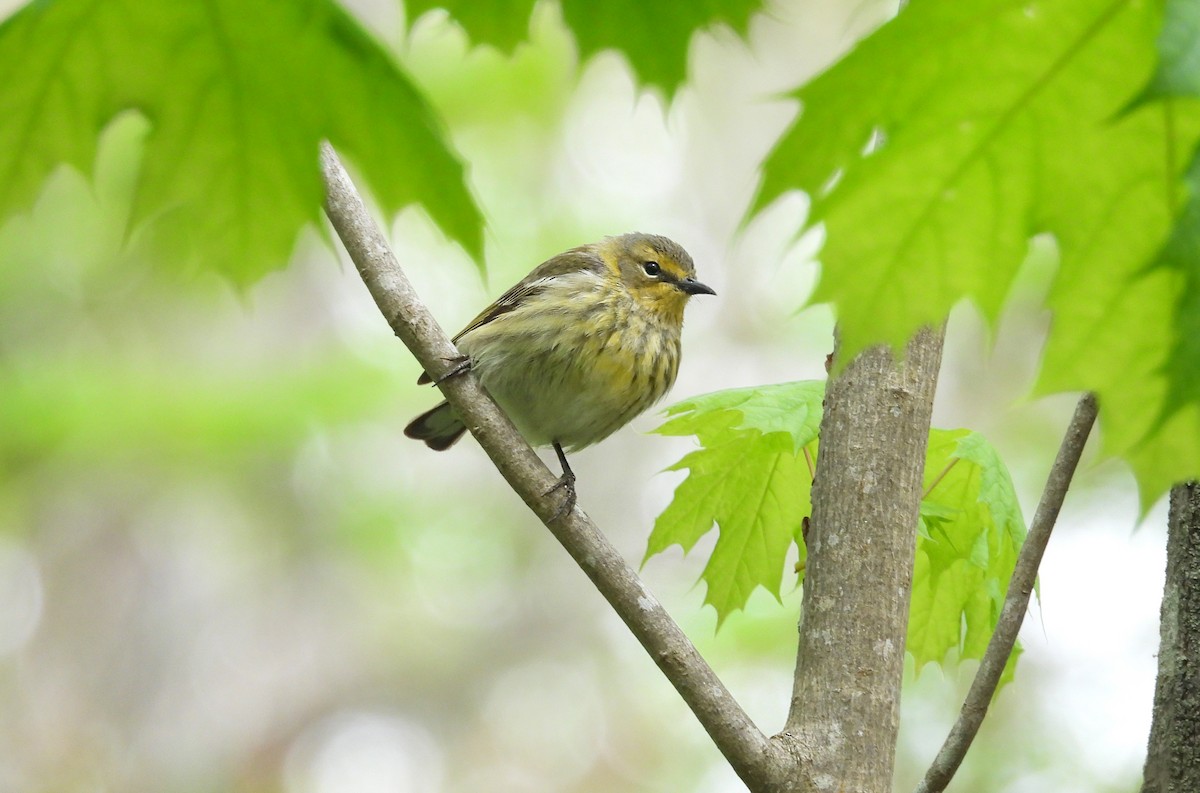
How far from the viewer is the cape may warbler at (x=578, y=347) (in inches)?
175

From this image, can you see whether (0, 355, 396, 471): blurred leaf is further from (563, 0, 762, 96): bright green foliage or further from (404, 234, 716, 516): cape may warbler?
(563, 0, 762, 96): bright green foliage

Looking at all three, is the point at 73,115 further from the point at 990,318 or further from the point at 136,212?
the point at 990,318

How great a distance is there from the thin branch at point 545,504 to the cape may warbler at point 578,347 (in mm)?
1447

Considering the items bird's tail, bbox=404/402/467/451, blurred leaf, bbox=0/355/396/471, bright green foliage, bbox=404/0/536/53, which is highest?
blurred leaf, bbox=0/355/396/471

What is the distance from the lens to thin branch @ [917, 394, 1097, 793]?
231 centimetres

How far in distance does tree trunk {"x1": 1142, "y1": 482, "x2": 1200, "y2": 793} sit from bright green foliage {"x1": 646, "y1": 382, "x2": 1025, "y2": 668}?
0.48 metres

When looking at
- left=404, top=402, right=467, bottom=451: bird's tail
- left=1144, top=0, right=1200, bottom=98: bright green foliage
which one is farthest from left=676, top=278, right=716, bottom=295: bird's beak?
left=1144, top=0, right=1200, bottom=98: bright green foliage

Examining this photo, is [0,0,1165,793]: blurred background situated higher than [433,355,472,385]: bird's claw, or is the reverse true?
[0,0,1165,793]: blurred background

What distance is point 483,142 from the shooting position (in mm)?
11797

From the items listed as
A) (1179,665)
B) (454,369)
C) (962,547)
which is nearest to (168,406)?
(454,369)

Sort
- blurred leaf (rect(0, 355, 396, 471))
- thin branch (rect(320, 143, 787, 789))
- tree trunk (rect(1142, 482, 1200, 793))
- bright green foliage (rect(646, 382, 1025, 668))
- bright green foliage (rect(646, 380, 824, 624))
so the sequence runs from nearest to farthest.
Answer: tree trunk (rect(1142, 482, 1200, 793)) < thin branch (rect(320, 143, 787, 789)) < bright green foliage (rect(646, 382, 1025, 668)) < bright green foliage (rect(646, 380, 824, 624)) < blurred leaf (rect(0, 355, 396, 471))

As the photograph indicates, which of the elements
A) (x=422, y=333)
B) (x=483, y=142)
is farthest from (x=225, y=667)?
(x=422, y=333)

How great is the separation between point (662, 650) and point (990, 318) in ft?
4.84

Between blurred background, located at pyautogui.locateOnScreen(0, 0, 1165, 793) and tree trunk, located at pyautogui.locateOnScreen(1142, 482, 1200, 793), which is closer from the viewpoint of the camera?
tree trunk, located at pyautogui.locateOnScreen(1142, 482, 1200, 793)
